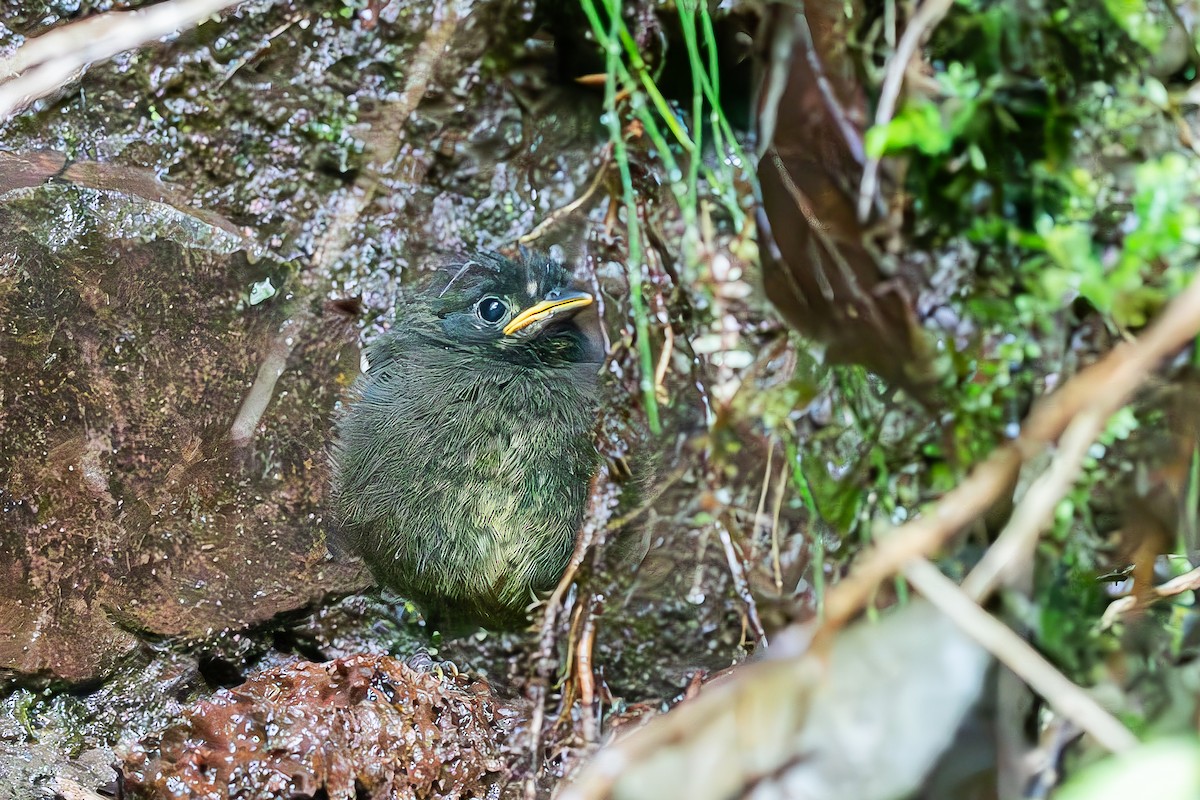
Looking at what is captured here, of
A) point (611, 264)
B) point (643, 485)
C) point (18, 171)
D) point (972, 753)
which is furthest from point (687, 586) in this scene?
point (18, 171)

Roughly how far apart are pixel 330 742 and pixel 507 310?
142cm

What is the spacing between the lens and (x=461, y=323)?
292cm

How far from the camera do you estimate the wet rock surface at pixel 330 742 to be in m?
2.26

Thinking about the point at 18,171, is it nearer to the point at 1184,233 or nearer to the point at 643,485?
the point at 643,485

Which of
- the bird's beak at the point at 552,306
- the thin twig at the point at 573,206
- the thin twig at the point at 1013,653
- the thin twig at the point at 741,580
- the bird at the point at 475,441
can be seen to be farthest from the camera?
the bird's beak at the point at 552,306

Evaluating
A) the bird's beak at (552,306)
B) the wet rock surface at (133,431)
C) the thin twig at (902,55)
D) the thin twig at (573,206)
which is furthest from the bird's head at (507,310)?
the thin twig at (902,55)

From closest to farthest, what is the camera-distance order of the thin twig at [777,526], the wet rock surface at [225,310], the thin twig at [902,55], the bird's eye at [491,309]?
the thin twig at [902,55], the thin twig at [777,526], the wet rock surface at [225,310], the bird's eye at [491,309]

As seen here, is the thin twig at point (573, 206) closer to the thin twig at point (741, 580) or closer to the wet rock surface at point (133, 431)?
the wet rock surface at point (133, 431)

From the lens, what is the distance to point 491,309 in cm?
290

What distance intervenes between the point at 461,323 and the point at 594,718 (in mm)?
1353

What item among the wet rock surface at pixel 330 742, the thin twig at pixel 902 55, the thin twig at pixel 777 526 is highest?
the thin twig at pixel 902 55

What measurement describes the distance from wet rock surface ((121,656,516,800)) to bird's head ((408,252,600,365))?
3.53ft

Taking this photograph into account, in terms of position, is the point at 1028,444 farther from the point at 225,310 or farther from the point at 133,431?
the point at 133,431

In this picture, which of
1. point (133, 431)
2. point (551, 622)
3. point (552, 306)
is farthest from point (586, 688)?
point (133, 431)
